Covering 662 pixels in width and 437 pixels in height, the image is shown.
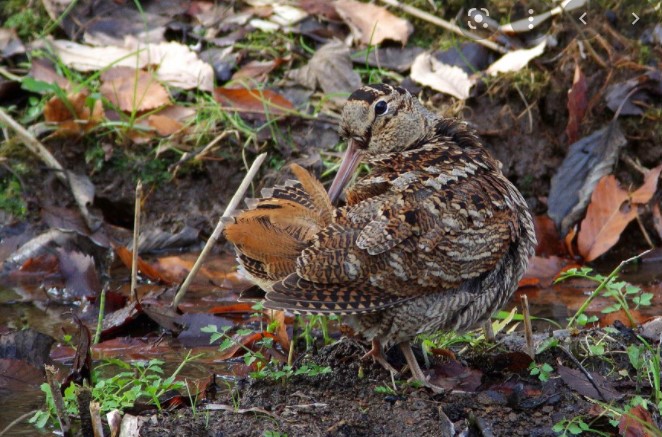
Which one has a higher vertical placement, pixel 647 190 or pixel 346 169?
pixel 346 169

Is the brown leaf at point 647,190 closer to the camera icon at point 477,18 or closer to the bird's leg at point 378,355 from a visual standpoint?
the camera icon at point 477,18

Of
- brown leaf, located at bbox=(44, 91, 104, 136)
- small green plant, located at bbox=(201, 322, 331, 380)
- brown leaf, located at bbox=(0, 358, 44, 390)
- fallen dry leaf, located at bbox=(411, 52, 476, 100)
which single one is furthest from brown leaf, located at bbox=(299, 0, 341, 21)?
brown leaf, located at bbox=(0, 358, 44, 390)

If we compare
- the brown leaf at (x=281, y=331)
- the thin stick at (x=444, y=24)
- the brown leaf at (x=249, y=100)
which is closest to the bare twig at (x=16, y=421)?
the brown leaf at (x=281, y=331)

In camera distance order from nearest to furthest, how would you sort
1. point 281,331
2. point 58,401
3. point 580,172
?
point 58,401 < point 281,331 < point 580,172

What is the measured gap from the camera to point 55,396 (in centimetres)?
373

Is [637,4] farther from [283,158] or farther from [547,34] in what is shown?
[283,158]

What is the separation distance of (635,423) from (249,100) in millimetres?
3853

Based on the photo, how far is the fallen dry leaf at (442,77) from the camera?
6684 mm

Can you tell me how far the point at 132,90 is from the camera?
690 centimetres

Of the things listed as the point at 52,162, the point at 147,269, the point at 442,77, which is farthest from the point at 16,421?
the point at 442,77

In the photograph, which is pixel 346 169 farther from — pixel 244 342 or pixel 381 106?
pixel 244 342

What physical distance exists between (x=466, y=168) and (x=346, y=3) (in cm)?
344

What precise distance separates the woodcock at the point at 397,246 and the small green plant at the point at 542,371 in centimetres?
30

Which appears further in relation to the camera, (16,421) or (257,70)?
(257,70)
